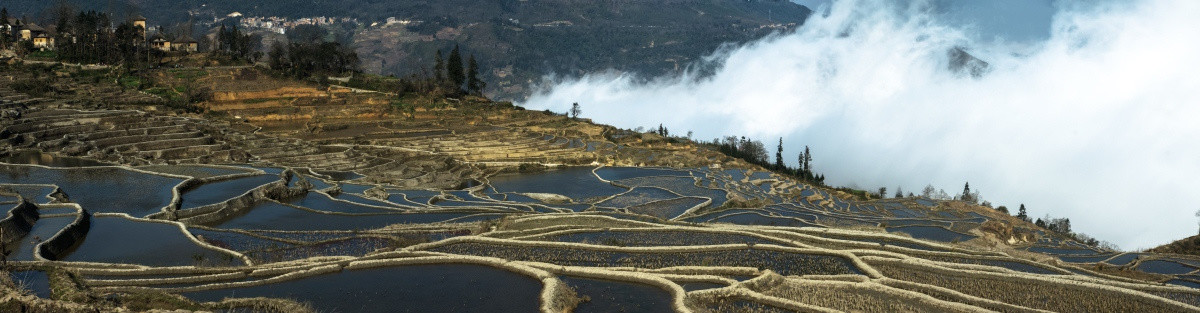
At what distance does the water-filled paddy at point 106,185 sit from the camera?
109ft

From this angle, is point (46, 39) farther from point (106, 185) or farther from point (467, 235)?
point (467, 235)

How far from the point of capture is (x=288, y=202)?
124 ft

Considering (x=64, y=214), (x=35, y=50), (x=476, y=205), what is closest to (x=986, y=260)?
(x=476, y=205)

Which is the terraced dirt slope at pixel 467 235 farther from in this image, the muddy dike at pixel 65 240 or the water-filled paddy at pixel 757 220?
the water-filled paddy at pixel 757 220

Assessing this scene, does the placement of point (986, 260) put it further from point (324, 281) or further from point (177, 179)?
point (177, 179)

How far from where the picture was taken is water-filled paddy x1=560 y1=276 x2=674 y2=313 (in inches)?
744

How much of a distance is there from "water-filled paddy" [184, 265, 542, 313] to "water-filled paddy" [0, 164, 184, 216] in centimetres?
1468

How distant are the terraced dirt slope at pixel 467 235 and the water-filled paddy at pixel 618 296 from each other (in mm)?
79

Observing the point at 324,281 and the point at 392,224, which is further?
the point at 392,224

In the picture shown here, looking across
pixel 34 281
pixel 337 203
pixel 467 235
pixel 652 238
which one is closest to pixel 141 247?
pixel 34 281

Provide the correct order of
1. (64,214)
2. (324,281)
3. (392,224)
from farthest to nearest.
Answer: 1. (392,224)
2. (64,214)
3. (324,281)

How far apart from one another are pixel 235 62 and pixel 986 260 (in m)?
74.5

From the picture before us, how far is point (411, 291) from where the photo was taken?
20.3m

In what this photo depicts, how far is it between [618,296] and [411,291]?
5163 mm
